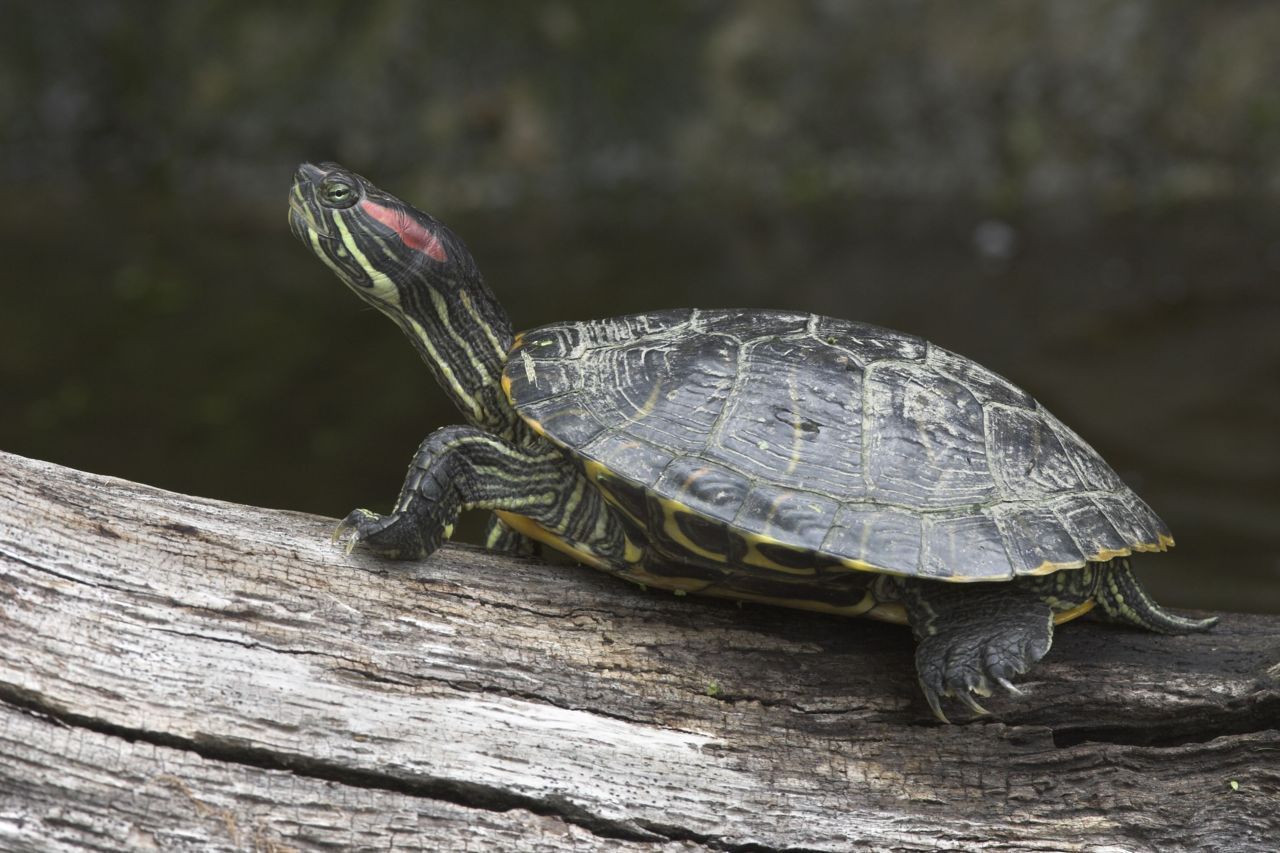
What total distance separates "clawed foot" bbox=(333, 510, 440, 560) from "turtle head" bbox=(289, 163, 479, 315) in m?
0.81

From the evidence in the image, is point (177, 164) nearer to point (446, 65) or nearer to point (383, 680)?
point (446, 65)

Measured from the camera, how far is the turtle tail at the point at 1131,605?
3.50 m

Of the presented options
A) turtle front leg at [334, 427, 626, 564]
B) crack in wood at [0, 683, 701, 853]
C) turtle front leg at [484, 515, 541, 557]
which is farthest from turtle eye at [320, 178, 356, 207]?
crack in wood at [0, 683, 701, 853]

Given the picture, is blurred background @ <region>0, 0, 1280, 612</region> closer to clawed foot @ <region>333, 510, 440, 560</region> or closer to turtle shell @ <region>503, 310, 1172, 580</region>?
turtle shell @ <region>503, 310, 1172, 580</region>

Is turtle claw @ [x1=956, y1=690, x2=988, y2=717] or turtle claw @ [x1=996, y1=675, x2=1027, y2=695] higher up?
turtle claw @ [x1=996, y1=675, x2=1027, y2=695]

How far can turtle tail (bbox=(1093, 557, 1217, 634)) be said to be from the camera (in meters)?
3.50

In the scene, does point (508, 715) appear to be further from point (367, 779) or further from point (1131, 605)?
point (1131, 605)

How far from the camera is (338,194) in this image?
11.8ft

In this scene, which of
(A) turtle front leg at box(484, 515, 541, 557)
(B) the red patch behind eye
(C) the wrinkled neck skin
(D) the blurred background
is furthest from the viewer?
(D) the blurred background

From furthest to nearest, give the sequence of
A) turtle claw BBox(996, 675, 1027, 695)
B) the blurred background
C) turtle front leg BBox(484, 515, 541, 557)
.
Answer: the blurred background, turtle front leg BBox(484, 515, 541, 557), turtle claw BBox(996, 675, 1027, 695)

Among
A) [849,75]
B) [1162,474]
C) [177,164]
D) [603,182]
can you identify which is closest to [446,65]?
[603,182]

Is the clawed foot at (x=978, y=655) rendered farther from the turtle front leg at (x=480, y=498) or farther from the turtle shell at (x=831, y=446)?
the turtle front leg at (x=480, y=498)

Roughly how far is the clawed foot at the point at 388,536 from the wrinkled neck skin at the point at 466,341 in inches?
21.6

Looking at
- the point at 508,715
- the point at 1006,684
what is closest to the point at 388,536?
the point at 508,715
